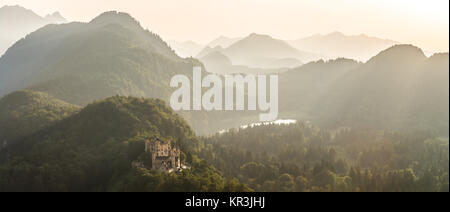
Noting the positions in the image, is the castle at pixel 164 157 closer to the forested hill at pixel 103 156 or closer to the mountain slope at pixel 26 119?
the forested hill at pixel 103 156

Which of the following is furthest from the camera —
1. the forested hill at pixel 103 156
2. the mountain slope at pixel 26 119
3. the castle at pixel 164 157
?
the mountain slope at pixel 26 119

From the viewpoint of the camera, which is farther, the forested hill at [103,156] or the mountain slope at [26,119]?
the mountain slope at [26,119]

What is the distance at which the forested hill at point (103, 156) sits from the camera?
101m

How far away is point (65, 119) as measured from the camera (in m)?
169

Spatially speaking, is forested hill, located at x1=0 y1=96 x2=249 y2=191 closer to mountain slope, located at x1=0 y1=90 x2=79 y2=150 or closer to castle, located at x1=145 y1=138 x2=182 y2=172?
castle, located at x1=145 y1=138 x2=182 y2=172

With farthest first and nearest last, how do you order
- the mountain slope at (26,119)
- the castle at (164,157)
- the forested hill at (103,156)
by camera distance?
1. the mountain slope at (26,119)
2. the castle at (164,157)
3. the forested hill at (103,156)

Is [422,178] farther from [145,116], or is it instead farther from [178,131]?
[145,116]

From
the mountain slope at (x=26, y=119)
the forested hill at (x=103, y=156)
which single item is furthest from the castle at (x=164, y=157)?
the mountain slope at (x=26, y=119)

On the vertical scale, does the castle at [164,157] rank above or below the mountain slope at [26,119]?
below

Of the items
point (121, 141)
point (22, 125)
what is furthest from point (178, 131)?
point (22, 125)

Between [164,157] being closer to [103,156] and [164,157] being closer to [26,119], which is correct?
[103,156]

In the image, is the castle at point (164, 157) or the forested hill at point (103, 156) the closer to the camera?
the forested hill at point (103, 156)
